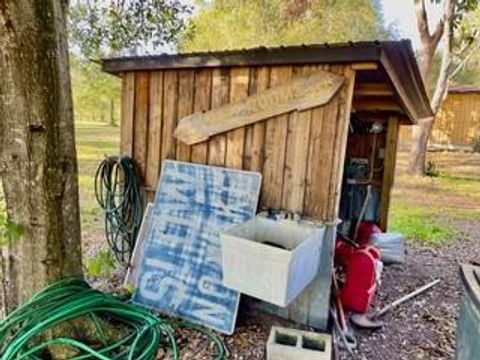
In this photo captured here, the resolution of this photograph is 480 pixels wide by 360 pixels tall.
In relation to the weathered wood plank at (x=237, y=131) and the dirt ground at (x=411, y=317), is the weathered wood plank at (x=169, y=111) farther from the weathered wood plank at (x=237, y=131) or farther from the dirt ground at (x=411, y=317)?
the dirt ground at (x=411, y=317)

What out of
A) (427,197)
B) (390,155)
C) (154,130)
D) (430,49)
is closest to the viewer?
(154,130)

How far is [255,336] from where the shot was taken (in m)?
2.94

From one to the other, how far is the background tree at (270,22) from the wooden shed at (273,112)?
35.1 ft

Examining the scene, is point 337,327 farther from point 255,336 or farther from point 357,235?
point 357,235

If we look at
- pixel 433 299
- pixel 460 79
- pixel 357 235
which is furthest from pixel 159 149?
pixel 460 79

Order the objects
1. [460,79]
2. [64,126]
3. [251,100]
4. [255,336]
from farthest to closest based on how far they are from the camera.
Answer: [460,79] < [251,100] < [255,336] < [64,126]

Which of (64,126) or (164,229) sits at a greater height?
(64,126)

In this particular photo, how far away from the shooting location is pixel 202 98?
3.42 metres

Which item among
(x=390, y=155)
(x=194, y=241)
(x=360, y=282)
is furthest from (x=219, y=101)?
(x=390, y=155)

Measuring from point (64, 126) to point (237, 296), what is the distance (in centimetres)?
164

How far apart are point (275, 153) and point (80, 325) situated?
1.77 m

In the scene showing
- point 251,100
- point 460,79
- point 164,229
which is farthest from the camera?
point 460,79

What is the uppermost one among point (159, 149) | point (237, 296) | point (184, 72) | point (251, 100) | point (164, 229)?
point (184, 72)

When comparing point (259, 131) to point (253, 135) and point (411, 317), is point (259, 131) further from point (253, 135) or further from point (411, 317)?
point (411, 317)
